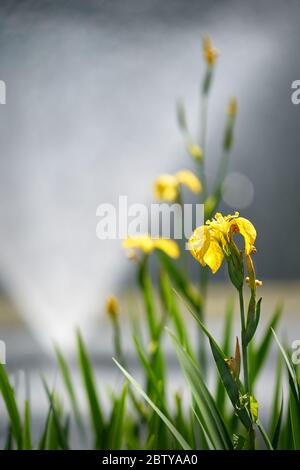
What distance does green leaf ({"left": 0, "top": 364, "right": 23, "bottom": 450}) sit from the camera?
0.60 metres

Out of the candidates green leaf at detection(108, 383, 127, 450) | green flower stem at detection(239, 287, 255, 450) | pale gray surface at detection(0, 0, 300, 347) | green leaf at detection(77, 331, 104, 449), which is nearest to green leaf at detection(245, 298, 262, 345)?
green flower stem at detection(239, 287, 255, 450)

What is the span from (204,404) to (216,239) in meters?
0.11

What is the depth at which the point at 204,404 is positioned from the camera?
496mm

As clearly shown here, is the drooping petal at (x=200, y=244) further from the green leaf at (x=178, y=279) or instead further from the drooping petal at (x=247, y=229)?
the green leaf at (x=178, y=279)

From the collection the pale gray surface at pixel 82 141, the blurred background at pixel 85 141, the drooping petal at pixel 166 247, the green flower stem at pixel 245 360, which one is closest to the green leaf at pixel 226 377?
the green flower stem at pixel 245 360

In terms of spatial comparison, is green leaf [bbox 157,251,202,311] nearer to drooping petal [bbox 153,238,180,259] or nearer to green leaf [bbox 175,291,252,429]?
drooping petal [bbox 153,238,180,259]

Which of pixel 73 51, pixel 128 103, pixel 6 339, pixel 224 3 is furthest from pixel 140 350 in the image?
pixel 6 339

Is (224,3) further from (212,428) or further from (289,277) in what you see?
(289,277)

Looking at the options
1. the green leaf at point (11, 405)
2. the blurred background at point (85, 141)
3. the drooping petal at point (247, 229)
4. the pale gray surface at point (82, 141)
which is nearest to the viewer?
the drooping petal at point (247, 229)

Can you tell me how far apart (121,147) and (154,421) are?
6.37 ft

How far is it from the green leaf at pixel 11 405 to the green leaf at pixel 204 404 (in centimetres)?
17

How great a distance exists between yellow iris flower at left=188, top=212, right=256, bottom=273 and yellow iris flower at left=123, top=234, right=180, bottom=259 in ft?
0.94

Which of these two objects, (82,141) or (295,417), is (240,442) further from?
(82,141)

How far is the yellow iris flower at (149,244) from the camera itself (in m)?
0.74
